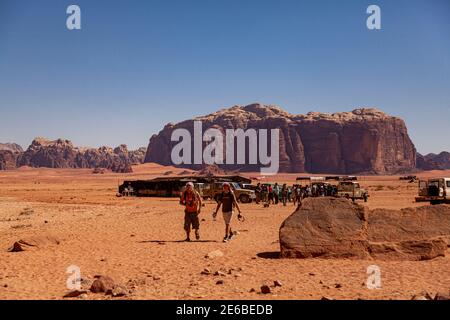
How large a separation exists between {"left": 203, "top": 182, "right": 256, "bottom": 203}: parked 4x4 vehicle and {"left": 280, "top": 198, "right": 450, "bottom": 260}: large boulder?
22.1 m

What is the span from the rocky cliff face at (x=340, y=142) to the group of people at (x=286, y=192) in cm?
11377

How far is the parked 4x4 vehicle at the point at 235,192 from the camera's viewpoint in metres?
34.2

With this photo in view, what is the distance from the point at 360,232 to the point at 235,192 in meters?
24.0

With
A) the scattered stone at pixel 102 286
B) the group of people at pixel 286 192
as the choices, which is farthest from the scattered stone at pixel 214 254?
the group of people at pixel 286 192

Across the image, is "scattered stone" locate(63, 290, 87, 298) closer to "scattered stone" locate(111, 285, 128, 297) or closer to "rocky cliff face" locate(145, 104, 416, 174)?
"scattered stone" locate(111, 285, 128, 297)

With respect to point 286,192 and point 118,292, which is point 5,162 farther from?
point 118,292

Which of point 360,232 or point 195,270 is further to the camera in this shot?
point 360,232

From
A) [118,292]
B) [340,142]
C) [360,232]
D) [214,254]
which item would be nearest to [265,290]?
[118,292]

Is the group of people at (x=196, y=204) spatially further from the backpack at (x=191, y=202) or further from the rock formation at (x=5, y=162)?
the rock formation at (x=5, y=162)

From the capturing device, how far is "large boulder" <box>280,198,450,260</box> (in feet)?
33.7

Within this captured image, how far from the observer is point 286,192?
33594 mm

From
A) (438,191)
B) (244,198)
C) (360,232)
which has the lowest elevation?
(244,198)
